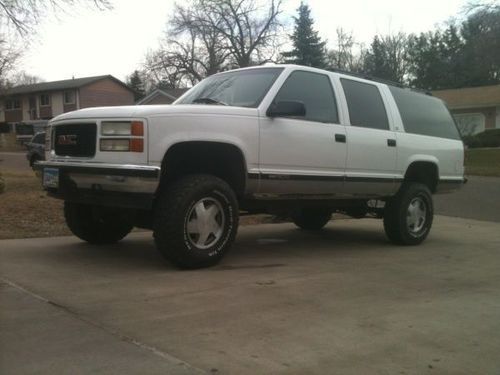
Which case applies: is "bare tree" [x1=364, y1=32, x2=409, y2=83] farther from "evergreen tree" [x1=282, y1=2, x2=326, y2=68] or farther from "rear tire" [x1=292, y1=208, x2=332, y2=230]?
"rear tire" [x1=292, y1=208, x2=332, y2=230]

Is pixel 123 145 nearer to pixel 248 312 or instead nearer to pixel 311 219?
pixel 248 312

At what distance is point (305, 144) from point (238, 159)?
33.5 inches

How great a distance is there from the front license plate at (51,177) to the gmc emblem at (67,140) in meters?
0.27

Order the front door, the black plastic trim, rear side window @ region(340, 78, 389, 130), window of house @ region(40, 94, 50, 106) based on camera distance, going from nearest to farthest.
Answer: the black plastic trim < the front door < rear side window @ region(340, 78, 389, 130) < window of house @ region(40, 94, 50, 106)

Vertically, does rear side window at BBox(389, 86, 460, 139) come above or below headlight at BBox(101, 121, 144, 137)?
above

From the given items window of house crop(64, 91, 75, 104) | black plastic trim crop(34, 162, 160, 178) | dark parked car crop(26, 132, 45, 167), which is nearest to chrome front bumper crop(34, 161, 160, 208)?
black plastic trim crop(34, 162, 160, 178)

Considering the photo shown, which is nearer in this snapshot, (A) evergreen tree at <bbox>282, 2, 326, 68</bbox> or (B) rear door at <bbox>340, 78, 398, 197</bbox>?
(B) rear door at <bbox>340, 78, 398, 197</bbox>

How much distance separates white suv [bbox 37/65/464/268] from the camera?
202 inches

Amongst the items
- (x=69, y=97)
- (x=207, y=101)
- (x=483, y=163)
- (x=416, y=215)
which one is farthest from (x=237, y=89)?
(x=69, y=97)

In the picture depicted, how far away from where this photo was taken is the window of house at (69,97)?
57438 mm

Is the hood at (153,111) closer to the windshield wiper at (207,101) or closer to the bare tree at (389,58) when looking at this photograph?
the windshield wiper at (207,101)

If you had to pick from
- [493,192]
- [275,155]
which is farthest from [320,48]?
[275,155]

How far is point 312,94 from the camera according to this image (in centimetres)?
646

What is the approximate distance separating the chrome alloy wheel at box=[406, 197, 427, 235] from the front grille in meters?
4.25
